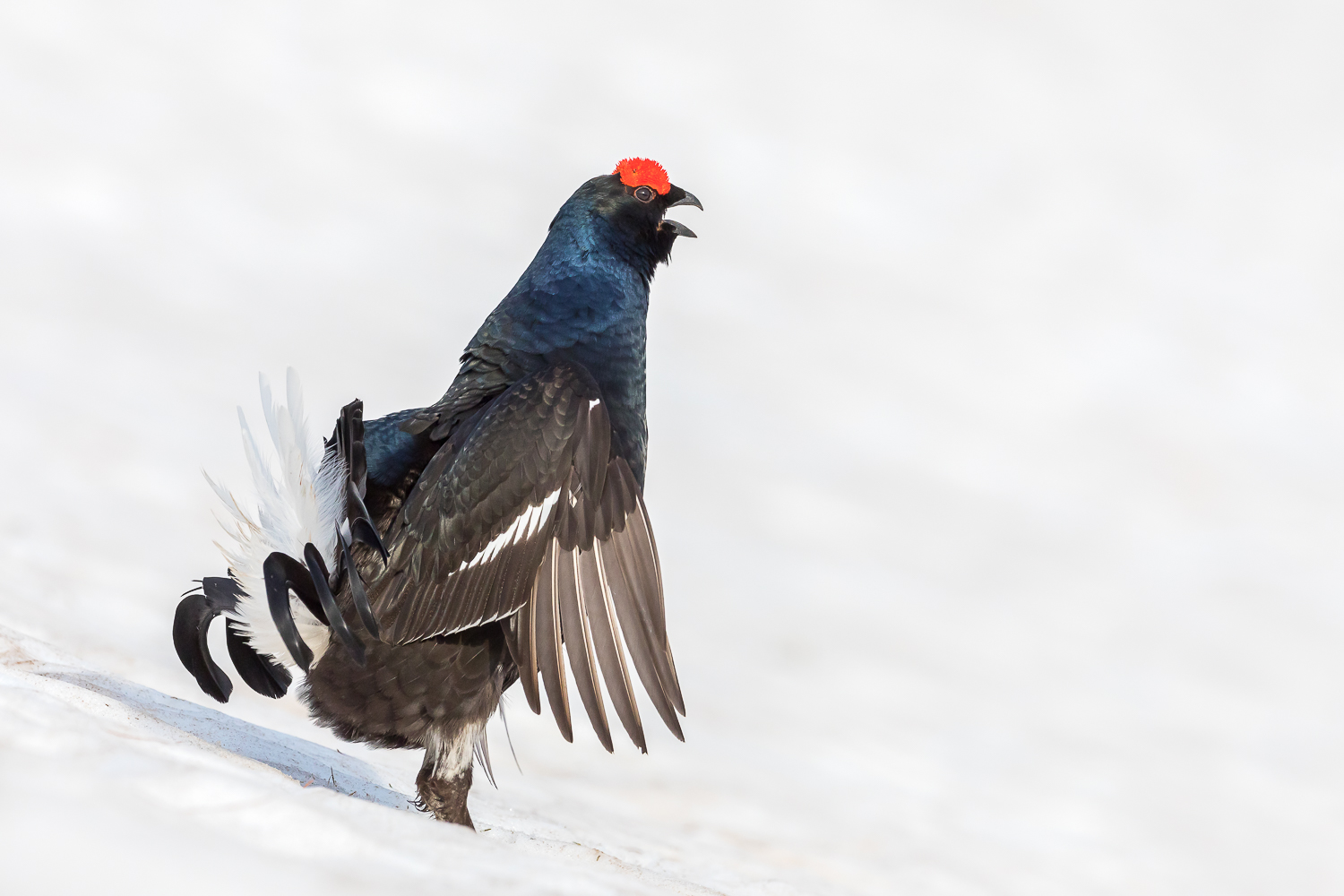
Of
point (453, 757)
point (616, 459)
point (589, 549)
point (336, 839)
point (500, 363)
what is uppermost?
point (500, 363)

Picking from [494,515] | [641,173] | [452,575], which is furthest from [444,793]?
[641,173]

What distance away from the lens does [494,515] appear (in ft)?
7.58

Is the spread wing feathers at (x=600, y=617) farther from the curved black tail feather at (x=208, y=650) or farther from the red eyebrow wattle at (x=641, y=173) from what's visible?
the red eyebrow wattle at (x=641, y=173)

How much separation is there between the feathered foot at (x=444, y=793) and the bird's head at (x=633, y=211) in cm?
144

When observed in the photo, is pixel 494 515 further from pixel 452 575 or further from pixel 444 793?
pixel 444 793

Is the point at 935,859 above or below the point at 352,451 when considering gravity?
below

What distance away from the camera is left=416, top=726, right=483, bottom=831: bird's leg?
97.3 inches

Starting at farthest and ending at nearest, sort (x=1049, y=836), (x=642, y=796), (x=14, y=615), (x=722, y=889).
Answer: (x=1049, y=836) → (x=642, y=796) → (x=14, y=615) → (x=722, y=889)

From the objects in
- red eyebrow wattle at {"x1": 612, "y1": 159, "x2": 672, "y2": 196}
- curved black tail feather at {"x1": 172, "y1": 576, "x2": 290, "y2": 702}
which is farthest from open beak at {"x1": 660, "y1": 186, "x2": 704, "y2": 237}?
curved black tail feather at {"x1": 172, "y1": 576, "x2": 290, "y2": 702}

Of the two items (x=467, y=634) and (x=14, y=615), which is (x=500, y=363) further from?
(x=14, y=615)

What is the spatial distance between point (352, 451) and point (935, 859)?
2449 mm

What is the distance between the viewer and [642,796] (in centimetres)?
386

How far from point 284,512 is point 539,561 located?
54cm

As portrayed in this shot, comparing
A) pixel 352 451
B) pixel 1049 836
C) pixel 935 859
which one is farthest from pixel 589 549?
pixel 1049 836
